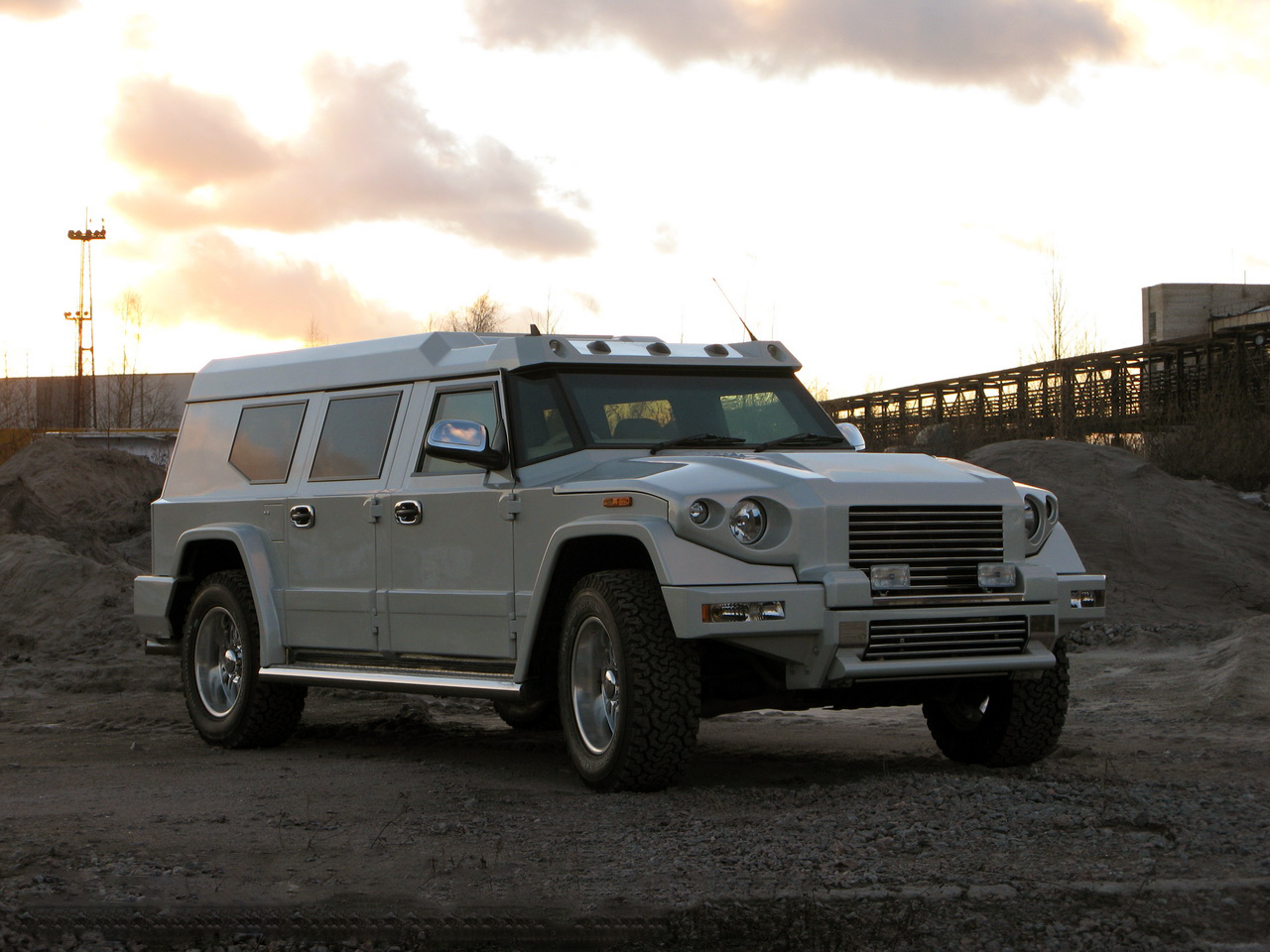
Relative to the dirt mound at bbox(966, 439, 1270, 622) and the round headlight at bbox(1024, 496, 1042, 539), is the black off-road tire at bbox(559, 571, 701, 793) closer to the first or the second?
the round headlight at bbox(1024, 496, 1042, 539)

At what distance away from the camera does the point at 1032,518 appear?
6.92 metres

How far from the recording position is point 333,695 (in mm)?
12469

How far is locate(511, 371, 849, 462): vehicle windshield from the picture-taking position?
7.36 meters

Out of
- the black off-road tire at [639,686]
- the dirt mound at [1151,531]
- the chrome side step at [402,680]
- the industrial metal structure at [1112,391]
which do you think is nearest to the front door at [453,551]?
the chrome side step at [402,680]

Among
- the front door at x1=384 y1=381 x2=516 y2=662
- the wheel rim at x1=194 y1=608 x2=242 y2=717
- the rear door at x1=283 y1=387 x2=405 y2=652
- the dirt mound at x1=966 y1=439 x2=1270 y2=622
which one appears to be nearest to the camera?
the front door at x1=384 y1=381 x2=516 y2=662

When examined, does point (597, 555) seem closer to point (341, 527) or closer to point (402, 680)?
point (402, 680)

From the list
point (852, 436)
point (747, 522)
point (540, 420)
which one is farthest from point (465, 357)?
point (747, 522)

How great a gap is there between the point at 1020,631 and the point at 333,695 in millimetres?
7300

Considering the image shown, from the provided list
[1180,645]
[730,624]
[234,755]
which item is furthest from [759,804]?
[1180,645]

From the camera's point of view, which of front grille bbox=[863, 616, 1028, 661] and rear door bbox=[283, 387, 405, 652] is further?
rear door bbox=[283, 387, 405, 652]

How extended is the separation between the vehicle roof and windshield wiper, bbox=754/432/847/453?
1.69 ft

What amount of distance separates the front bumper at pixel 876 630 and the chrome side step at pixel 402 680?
4.58ft

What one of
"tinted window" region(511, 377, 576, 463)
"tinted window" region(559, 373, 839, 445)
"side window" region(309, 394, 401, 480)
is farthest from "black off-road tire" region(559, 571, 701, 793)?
"side window" region(309, 394, 401, 480)

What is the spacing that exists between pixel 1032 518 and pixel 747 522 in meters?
1.53
